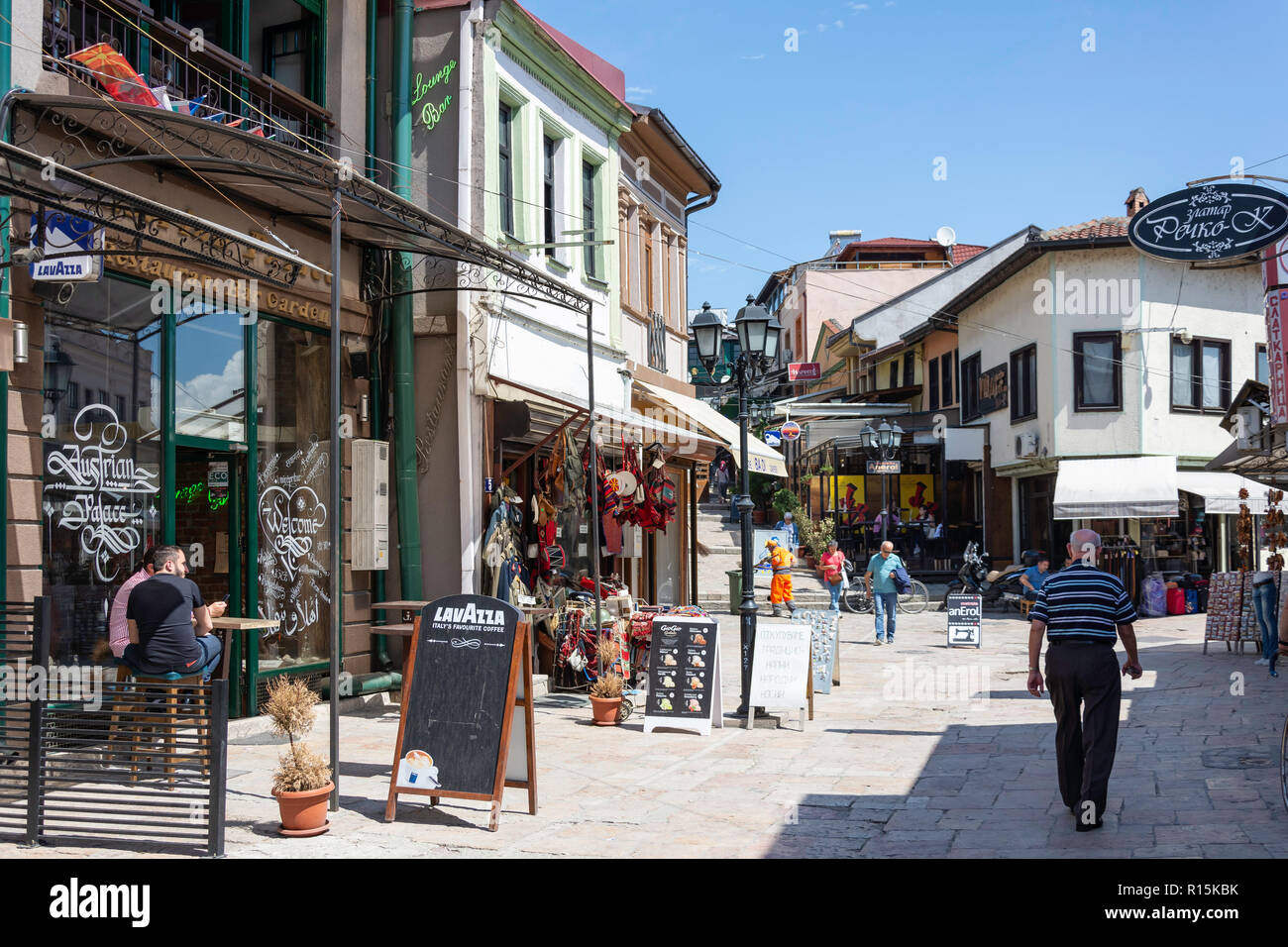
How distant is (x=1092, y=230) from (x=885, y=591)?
13.0 metres

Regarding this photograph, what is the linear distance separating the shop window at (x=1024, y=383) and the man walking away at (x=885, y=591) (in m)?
9.44

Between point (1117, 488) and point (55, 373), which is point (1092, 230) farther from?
point (55, 373)

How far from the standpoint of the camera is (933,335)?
36438mm

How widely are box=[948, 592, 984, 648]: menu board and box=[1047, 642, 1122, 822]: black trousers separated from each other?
39.3 feet

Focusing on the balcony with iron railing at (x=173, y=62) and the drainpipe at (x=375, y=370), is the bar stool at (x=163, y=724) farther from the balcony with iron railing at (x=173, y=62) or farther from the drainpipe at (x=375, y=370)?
the drainpipe at (x=375, y=370)

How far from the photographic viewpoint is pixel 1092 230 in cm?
2806

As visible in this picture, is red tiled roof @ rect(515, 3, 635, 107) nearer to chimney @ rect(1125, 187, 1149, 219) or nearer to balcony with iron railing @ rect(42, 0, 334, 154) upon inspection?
balcony with iron railing @ rect(42, 0, 334, 154)

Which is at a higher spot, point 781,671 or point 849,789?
point 781,671

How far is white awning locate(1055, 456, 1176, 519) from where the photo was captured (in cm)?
2420

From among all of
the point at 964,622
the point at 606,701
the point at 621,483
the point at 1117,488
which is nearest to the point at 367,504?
the point at 606,701

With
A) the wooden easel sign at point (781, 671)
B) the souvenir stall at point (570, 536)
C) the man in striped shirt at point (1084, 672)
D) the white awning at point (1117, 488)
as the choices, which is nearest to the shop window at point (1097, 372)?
the white awning at point (1117, 488)

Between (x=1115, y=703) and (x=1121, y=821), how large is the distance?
31.1 inches
